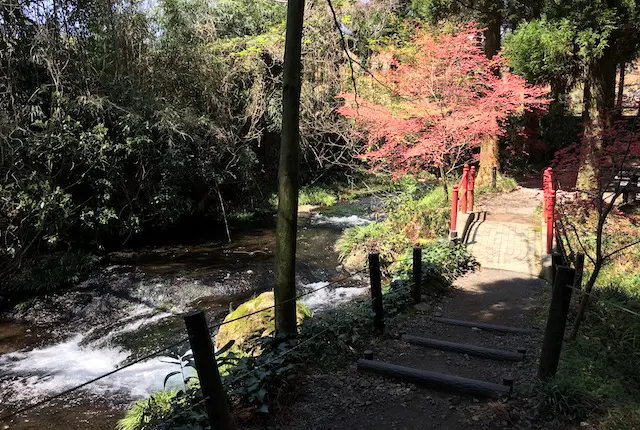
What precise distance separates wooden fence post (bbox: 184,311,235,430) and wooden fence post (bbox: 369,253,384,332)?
229 cm

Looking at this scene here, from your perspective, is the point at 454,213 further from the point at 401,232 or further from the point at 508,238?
the point at 401,232

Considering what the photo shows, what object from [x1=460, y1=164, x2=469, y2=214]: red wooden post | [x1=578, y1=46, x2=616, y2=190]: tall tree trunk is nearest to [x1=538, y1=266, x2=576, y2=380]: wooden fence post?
[x1=460, y1=164, x2=469, y2=214]: red wooden post

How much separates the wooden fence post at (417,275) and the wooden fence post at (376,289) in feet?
3.50


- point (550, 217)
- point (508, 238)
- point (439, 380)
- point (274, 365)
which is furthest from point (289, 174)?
point (508, 238)

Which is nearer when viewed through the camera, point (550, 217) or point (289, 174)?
point (289, 174)

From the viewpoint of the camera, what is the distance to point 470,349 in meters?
4.25

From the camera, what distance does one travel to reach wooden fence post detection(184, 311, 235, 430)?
2.57m

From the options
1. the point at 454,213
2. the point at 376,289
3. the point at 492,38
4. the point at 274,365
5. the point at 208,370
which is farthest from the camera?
the point at 492,38

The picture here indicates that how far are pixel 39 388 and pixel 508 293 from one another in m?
6.92

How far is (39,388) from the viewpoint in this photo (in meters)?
5.76

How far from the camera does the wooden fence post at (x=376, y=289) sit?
460cm

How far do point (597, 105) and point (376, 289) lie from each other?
8.03 m

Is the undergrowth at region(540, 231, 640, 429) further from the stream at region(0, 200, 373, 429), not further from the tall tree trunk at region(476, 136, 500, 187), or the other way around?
the tall tree trunk at region(476, 136, 500, 187)

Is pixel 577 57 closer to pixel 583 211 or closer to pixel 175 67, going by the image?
pixel 583 211
